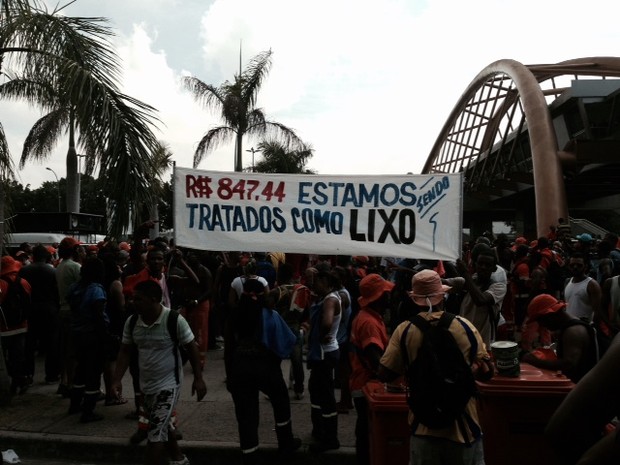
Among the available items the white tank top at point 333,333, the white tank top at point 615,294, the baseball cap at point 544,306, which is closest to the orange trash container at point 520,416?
the baseball cap at point 544,306

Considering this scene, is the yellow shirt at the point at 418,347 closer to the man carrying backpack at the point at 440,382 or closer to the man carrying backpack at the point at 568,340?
the man carrying backpack at the point at 440,382

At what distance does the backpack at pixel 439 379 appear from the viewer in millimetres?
3273

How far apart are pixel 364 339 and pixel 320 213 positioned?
161 cm

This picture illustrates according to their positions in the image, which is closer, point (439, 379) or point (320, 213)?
point (439, 379)

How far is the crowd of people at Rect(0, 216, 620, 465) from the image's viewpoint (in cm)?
365

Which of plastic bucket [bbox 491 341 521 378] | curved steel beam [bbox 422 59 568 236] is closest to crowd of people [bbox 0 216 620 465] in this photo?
plastic bucket [bbox 491 341 521 378]

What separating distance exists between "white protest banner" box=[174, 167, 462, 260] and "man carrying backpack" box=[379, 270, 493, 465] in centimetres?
215

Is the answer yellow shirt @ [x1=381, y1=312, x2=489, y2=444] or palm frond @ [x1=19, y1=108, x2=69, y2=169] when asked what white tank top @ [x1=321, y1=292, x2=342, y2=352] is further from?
palm frond @ [x1=19, y1=108, x2=69, y2=169]

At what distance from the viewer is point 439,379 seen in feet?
10.7

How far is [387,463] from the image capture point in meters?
4.20

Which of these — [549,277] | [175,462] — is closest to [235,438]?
[175,462]

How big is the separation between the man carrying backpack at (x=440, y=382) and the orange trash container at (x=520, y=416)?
831 millimetres

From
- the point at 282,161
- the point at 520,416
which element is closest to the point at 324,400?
the point at 520,416

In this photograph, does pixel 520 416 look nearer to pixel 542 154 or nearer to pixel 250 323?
pixel 250 323
